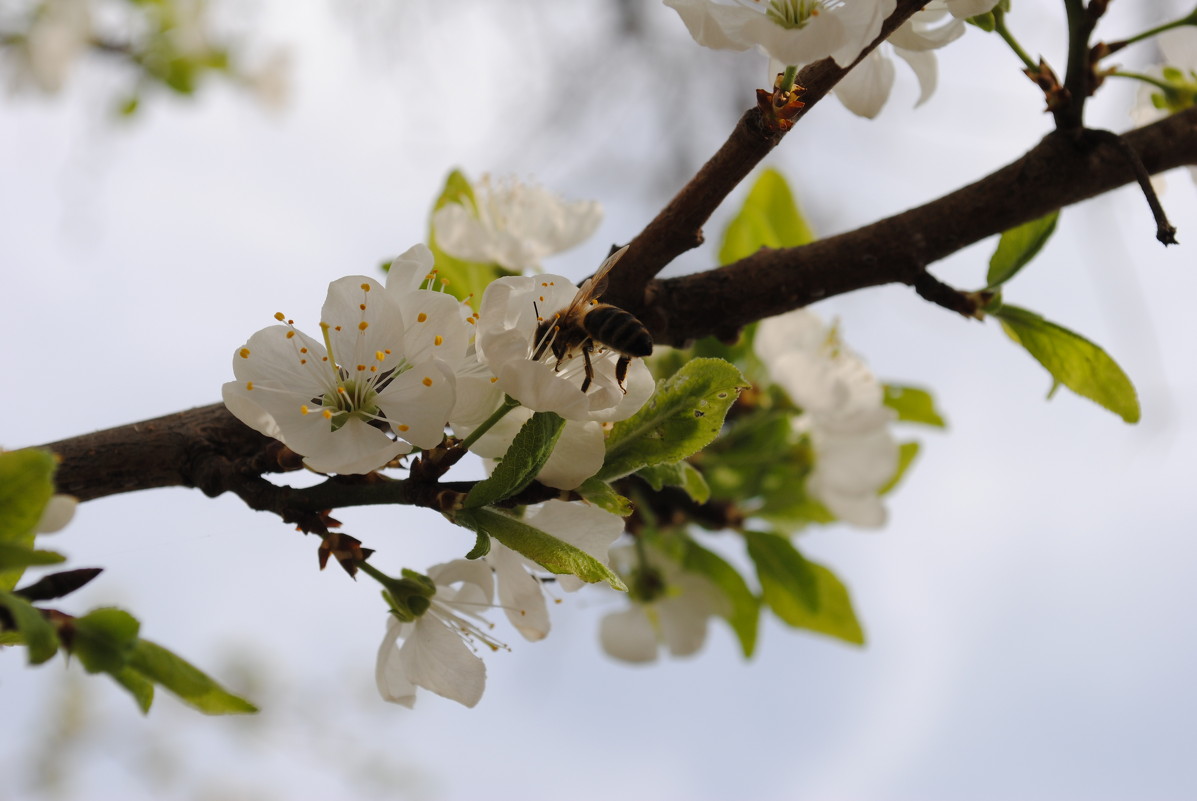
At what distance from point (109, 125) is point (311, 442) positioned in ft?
8.86

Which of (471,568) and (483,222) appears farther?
(483,222)

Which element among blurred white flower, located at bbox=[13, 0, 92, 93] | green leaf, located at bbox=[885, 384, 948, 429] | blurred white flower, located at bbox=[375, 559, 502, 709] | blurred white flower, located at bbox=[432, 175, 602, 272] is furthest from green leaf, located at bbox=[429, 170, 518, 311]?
blurred white flower, located at bbox=[13, 0, 92, 93]

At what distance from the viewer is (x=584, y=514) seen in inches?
26.5

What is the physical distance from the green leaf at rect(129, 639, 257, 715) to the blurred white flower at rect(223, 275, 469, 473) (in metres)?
0.14

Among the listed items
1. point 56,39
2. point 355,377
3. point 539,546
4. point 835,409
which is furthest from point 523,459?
point 56,39

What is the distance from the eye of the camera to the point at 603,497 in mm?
663

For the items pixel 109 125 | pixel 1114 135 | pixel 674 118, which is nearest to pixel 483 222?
pixel 1114 135

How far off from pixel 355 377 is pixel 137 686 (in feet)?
0.79

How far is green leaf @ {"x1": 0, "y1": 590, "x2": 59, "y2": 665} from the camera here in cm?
52

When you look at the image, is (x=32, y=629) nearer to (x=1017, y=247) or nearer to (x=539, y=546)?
(x=539, y=546)

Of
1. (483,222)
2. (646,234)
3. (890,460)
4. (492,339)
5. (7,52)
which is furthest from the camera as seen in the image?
(7,52)

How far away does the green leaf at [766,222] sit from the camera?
1.28m

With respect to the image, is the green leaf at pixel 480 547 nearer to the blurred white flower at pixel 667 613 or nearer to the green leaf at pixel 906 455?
the blurred white flower at pixel 667 613

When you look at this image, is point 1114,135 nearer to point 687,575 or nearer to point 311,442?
point 311,442
